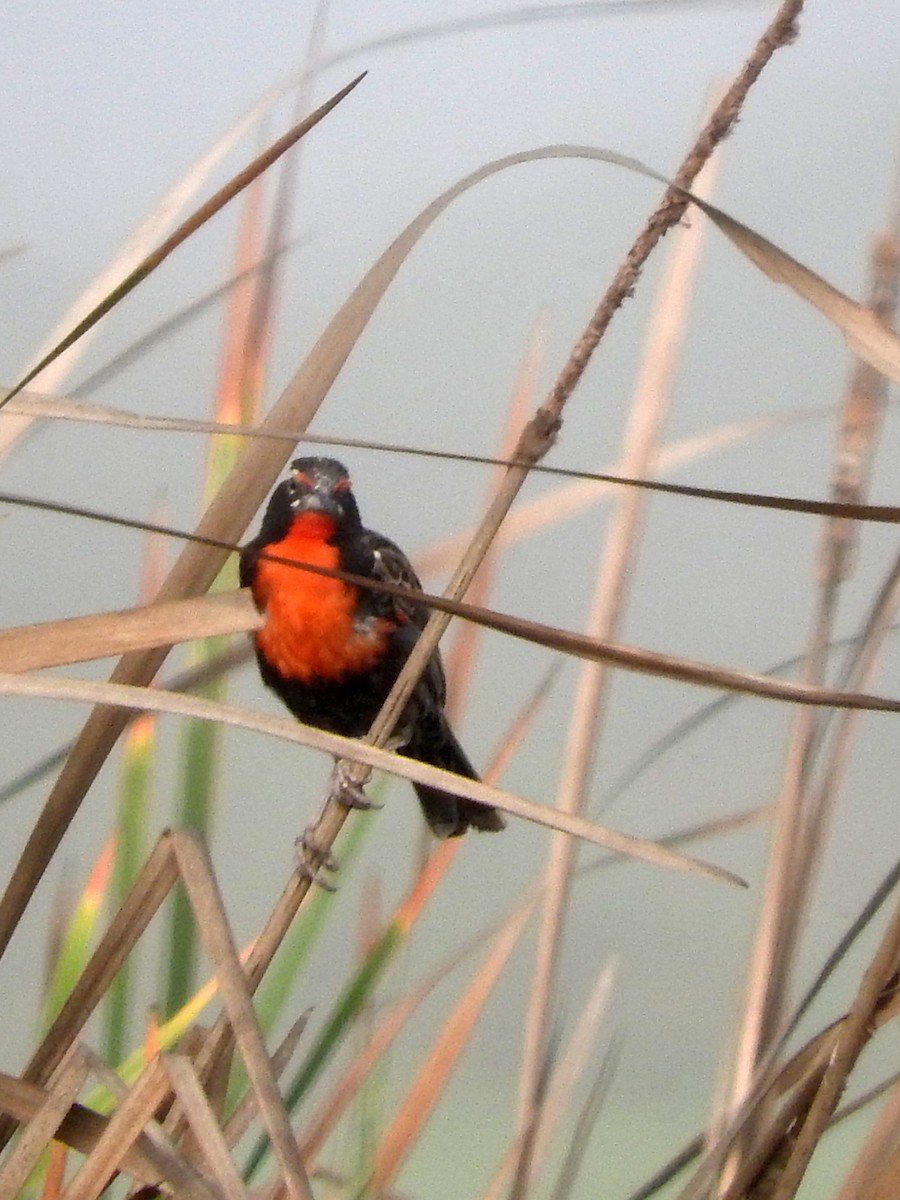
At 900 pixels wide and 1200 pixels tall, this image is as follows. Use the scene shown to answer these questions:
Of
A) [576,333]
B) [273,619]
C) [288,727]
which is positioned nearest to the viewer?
[288,727]

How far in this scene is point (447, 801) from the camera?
4.15 feet

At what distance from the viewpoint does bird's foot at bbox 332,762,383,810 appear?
704 millimetres

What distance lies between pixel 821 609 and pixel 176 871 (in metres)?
0.37

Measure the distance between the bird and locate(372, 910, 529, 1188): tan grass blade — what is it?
241mm

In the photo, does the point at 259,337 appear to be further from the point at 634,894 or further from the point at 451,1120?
the point at 451,1120

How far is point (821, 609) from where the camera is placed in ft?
2.32

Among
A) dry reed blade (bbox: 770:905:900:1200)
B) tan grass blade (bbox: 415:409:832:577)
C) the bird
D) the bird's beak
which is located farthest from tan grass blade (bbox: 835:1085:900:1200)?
the bird's beak

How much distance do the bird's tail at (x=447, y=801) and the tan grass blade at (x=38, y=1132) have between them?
0.68 meters

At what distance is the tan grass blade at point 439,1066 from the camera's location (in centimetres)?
91

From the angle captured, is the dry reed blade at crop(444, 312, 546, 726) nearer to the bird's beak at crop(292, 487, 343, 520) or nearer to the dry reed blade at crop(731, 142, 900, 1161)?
the bird's beak at crop(292, 487, 343, 520)

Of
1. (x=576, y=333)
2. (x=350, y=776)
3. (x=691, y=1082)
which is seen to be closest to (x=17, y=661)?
(x=350, y=776)

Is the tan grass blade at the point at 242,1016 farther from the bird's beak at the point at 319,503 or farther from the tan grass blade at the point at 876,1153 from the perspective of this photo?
the bird's beak at the point at 319,503

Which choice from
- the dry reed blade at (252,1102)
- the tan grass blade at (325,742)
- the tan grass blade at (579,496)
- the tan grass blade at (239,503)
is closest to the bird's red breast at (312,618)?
the tan grass blade at (579,496)

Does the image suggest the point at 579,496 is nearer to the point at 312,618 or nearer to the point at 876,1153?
the point at 312,618
